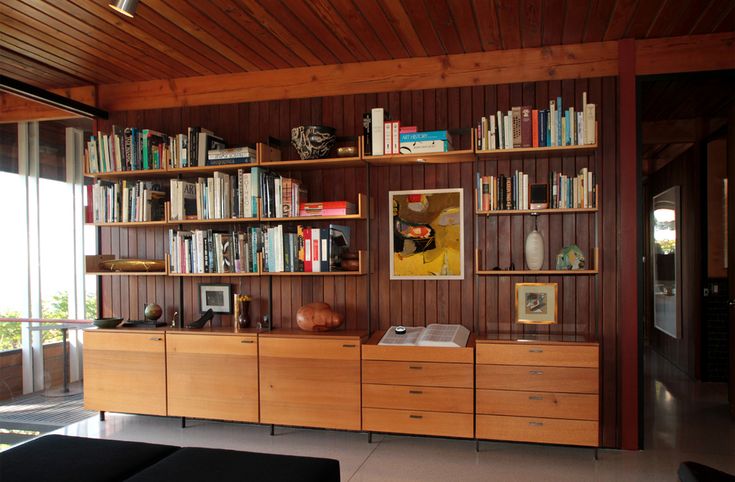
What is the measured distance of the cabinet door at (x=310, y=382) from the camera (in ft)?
12.6

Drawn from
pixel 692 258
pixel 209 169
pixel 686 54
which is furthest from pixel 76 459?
pixel 692 258

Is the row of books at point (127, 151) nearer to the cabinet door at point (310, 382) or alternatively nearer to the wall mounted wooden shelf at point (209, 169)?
the wall mounted wooden shelf at point (209, 169)

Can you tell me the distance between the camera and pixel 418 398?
3.71 meters

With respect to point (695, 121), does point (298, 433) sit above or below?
below

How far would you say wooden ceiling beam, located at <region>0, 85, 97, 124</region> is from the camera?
15.9 feet

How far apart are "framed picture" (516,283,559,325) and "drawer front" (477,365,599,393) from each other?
1.38ft

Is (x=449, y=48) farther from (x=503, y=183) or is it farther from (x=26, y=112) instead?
(x=26, y=112)

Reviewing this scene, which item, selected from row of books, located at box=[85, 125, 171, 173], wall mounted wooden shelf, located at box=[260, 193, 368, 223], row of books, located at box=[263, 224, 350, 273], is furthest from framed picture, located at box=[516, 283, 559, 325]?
row of books, located at box=[85, 125, 171, 173]

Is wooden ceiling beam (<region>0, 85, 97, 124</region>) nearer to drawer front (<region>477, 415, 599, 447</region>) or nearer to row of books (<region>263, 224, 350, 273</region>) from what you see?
row of books (<region>263, 224, 350, 273</region>)

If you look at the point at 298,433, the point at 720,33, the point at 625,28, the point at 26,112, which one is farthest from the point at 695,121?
the point at 26,112

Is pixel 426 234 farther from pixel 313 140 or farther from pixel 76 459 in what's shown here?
pixel 76 459

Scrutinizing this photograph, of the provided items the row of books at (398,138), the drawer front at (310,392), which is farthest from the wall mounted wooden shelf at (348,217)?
the drawer front at (310,392)

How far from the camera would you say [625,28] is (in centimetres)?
362

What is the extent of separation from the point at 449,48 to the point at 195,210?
7.18ft
